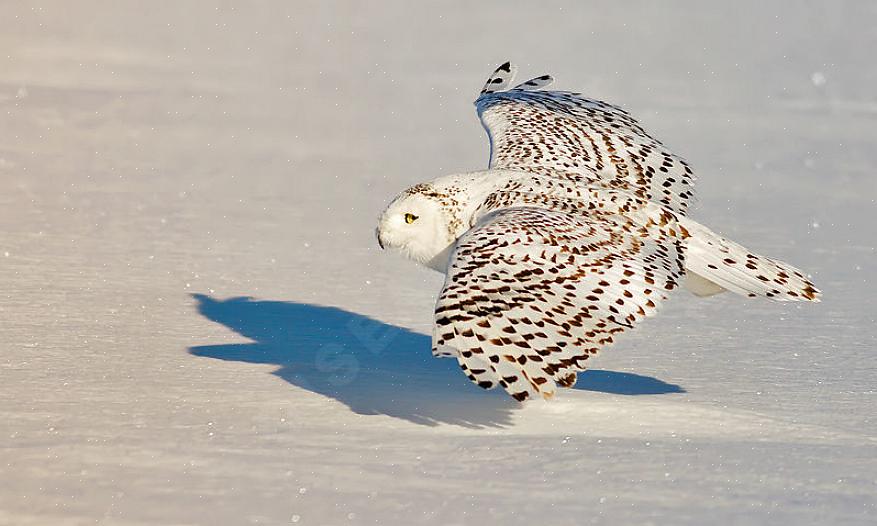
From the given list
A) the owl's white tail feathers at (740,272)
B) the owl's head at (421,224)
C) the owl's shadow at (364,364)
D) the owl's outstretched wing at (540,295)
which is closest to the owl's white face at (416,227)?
the owl's head at (421,224)

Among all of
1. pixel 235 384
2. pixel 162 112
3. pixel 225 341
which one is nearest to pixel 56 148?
pixel 162 112

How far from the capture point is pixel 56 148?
38.9 feet

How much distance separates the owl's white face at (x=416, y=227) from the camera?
6012mm

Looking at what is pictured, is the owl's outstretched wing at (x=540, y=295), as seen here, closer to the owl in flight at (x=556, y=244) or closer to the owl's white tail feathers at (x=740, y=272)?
the owl in flight at (x=556, y=244)

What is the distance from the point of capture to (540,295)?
16.7 ft

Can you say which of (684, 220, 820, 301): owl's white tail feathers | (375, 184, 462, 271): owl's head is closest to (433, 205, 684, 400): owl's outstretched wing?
(684, 220, 820, 301): owl's white tail feathers

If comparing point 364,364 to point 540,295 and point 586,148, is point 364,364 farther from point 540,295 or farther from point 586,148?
point 540,295

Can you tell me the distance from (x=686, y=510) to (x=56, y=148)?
327 inches

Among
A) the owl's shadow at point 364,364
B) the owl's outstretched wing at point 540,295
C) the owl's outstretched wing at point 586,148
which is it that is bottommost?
the owl's shadow at point 364,364

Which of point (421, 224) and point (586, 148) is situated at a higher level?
point (586, 148)

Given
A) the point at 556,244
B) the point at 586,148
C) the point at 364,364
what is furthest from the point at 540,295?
the point at 586,148

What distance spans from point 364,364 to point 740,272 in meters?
1.69

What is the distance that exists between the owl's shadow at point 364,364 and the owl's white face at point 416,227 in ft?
1.91

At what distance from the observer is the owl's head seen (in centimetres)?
602
